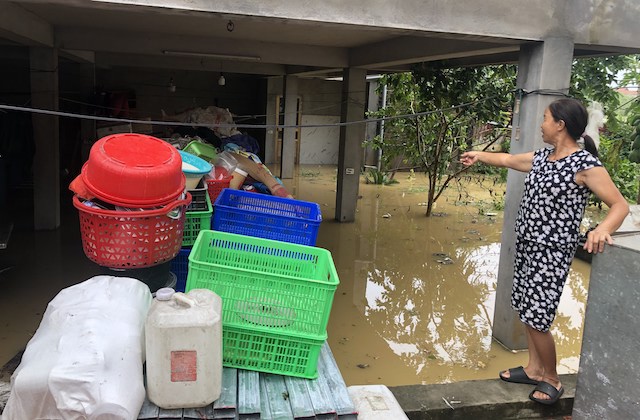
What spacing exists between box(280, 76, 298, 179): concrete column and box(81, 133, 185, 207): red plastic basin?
31.6ft

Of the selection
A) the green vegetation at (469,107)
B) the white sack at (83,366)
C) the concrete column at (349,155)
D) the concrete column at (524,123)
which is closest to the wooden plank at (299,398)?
the white sack at (83,366)

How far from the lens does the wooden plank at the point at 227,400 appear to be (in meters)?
2.07

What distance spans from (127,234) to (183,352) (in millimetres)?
916

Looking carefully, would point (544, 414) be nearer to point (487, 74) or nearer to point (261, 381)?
point (261, 381)

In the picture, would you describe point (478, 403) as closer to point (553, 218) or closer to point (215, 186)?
point (553, 218)

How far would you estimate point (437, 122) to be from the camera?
29.5ft

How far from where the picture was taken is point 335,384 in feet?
7.68

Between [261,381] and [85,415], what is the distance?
708 millimetres

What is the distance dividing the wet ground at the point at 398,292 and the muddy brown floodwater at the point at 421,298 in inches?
Result: 0.5

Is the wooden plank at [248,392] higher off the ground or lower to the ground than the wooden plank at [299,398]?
higher

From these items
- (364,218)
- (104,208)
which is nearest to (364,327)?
(104,208)

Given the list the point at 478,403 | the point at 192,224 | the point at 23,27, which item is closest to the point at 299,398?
the point at 192,224

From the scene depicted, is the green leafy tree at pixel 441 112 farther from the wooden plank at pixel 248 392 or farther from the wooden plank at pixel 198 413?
the wooden plank at pixel 198 413

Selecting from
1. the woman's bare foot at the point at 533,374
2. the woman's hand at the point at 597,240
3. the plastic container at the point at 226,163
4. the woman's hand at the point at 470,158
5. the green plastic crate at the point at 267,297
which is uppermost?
the woman's hand at the point at 470,158
